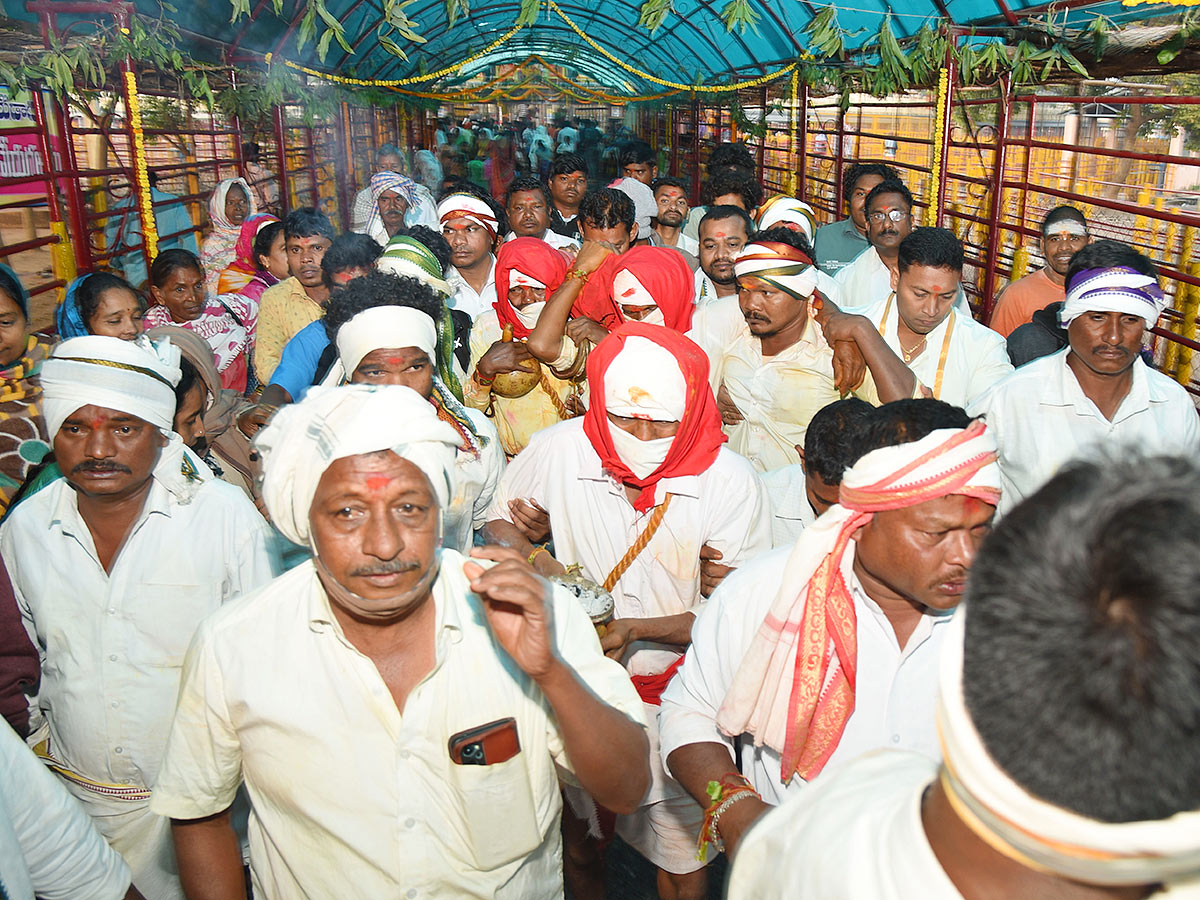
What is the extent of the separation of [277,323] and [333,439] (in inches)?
144

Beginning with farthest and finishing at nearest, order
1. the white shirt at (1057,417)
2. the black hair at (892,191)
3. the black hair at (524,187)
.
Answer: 1. the black hair at (524,187)
2. the black hair at (892,191)
3. the white shirt at (1057,417)

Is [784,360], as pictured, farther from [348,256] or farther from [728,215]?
[348,256]

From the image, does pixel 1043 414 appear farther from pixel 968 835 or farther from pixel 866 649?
pixel 968 835

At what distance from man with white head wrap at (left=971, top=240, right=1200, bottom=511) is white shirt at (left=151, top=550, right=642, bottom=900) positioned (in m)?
2.46

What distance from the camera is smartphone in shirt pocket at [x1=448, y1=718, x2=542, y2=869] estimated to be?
1.69m

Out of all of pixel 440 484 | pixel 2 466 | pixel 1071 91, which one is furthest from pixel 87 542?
pixel 1071 91

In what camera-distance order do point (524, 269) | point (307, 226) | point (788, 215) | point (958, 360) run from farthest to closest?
point (788, 215)
point (307, 226)
point (524, 269)
point (958, 360)

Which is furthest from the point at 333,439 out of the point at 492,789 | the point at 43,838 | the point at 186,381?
the point at 186,381

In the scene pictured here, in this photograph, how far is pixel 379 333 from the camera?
3.04 metres

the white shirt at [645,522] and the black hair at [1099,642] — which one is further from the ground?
the black hair at [1099,642]

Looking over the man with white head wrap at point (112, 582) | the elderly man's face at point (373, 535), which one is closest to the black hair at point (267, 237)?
the man with white head wrap at point (112, 582)

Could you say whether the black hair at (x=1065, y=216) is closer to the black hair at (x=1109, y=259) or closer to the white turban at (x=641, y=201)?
the black hair at (x=1109, y=259)

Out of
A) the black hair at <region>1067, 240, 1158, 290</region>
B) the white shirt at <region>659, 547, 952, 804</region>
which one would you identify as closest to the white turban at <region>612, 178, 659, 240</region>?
the black hair at <region>1067, 240, 1158, 290</region>

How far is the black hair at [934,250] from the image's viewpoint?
4.44 metres
